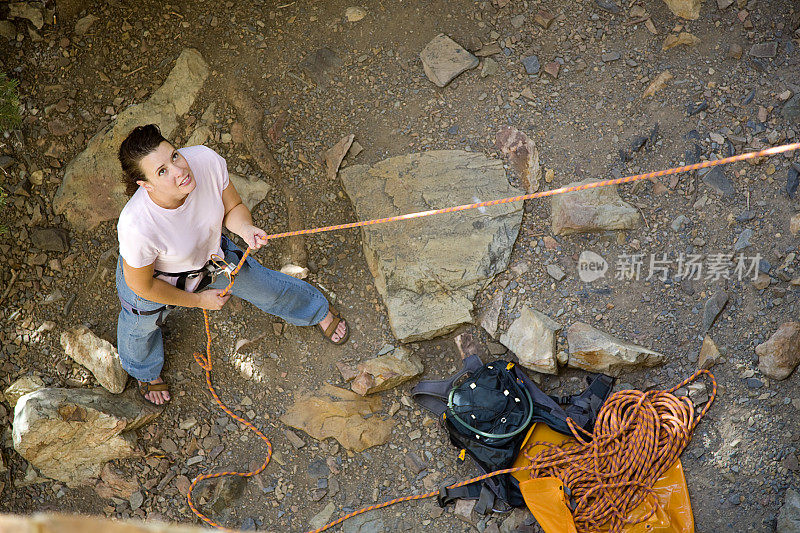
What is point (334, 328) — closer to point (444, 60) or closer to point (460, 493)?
point (460, 493)

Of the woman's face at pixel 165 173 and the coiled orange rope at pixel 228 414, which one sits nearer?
the woman's face at pixel 165 173

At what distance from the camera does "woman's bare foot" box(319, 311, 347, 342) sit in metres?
3.84

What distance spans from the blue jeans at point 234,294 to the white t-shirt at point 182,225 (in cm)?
22

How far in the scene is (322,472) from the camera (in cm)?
364

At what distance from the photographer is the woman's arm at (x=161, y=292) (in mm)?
2753

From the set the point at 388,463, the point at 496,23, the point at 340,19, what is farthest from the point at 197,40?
the point at 388,463

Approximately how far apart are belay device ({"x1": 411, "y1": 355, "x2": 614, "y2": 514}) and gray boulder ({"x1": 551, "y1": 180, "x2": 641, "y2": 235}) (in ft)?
2.95

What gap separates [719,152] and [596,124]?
2.46 ft

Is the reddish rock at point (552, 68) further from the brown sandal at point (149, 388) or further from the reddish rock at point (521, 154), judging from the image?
the brown sandal at point (149, 388)

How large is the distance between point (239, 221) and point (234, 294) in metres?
0.45

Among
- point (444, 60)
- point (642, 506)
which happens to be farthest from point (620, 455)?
point (444, 60)

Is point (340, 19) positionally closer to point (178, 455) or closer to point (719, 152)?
point (719, 152)

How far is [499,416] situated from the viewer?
3352 millimetres

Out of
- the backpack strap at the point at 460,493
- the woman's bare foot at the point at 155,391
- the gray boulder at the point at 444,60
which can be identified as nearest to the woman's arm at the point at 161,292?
the woman's bare foot at the point at 155,391
